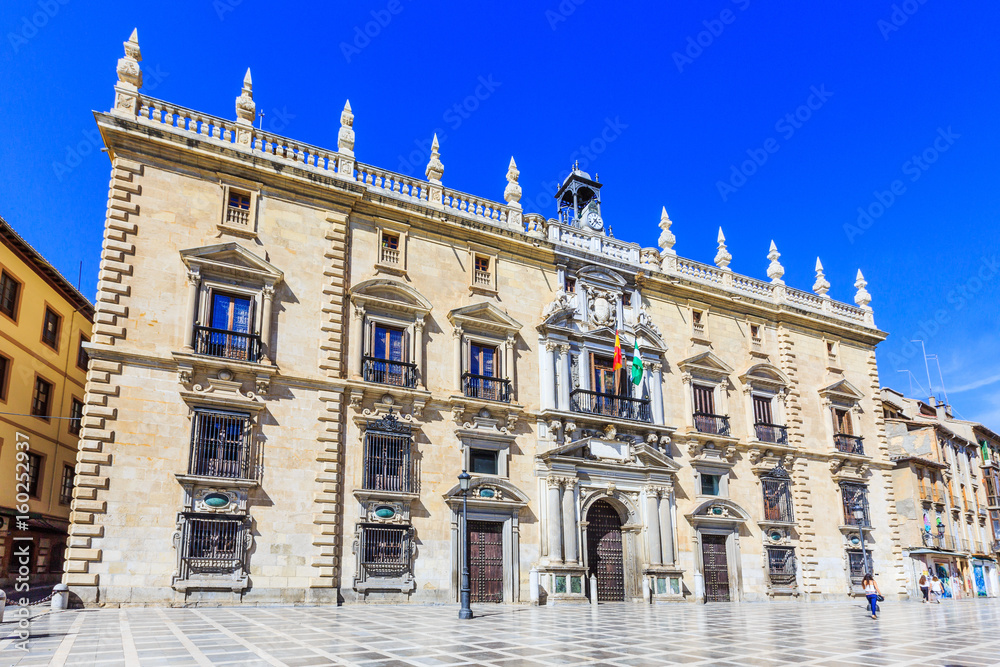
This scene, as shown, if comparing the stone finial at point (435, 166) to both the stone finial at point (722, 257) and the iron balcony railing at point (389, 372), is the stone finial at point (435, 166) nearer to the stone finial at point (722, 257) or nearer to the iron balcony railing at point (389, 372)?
the iron balcony railing at point (389, 372)

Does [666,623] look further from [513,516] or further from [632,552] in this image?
[632,552]

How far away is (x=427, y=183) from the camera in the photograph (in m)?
25.4

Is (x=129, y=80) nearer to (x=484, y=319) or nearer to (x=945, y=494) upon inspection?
(x=484, y=319)

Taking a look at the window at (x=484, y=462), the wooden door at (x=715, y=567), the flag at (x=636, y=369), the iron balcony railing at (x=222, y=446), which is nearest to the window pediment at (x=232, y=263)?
the iron balcony railing at (x=222, y=446)

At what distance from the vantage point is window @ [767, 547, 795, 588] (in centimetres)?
2891

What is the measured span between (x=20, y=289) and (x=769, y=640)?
2635 cm

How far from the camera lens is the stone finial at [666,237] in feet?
102

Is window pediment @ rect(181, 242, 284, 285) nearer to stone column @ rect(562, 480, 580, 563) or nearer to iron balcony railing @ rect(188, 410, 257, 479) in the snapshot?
iron balcony railing @ rect(188, 410, 257, 479)

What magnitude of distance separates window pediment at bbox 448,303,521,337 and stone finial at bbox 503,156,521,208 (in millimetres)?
4642

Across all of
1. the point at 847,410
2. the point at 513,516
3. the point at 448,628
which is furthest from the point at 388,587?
the point at 847,410

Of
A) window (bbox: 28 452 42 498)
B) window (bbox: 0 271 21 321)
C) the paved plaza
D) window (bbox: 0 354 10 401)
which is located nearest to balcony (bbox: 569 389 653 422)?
the paved plaza

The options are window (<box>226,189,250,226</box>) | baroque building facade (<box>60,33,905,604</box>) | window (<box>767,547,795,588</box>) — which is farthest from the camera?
window (<box>767,547,795,588</box>)

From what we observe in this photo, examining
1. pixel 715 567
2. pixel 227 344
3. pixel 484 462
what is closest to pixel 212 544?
pixel 227 344

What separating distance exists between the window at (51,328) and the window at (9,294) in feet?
6.69
